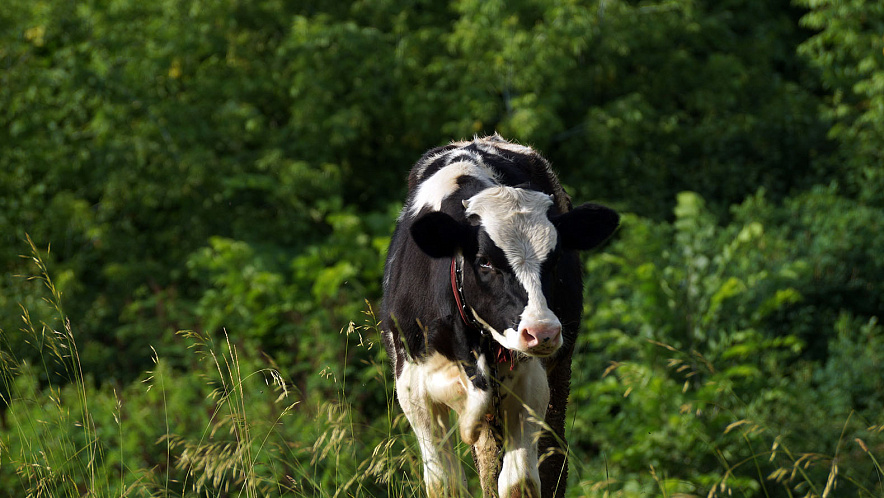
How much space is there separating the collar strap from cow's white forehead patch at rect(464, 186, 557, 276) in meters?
0.21

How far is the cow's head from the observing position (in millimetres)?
3037

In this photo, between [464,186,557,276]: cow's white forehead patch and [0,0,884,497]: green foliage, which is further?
[0,0,884,497]: green foliage

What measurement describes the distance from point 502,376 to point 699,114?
12.6 metres

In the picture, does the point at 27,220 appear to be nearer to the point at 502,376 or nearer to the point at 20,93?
the point at 20,93

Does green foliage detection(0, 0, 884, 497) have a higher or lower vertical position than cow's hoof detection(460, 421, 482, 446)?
lower

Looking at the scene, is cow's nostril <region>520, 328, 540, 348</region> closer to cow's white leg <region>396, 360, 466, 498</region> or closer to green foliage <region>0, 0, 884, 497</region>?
cow's white leg <region>396, 360, 466, 498</region>

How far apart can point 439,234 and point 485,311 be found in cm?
32

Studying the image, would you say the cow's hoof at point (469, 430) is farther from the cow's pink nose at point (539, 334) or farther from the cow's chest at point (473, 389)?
the cow's pink nose at point (539, 334)

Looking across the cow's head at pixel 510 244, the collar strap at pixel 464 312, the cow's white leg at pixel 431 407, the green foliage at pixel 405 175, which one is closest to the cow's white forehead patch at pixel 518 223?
the cow's head at pixel 510 244

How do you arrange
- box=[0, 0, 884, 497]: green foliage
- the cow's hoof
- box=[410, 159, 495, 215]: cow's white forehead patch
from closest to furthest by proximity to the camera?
the cow's hoof, box=[410, 159, 495, 215]: cow's white forehead patch, box=[0, 0, 884, 497]: green foliage

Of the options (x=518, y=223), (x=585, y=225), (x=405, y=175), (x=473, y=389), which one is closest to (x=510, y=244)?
(x=518, y=223)

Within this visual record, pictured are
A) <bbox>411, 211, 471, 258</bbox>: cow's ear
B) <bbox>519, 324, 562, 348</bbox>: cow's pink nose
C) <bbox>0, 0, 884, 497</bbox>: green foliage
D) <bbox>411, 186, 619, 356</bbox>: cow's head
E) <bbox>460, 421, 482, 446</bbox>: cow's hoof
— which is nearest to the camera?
<bbox>519, 324, 562, 348</bbox>: cow's pink nose

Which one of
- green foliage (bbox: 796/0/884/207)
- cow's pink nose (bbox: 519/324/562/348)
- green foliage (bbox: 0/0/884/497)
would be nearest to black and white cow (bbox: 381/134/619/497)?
cow's pink nose (bbox: 519/324/562/348)

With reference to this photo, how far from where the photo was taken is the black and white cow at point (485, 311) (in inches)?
122
